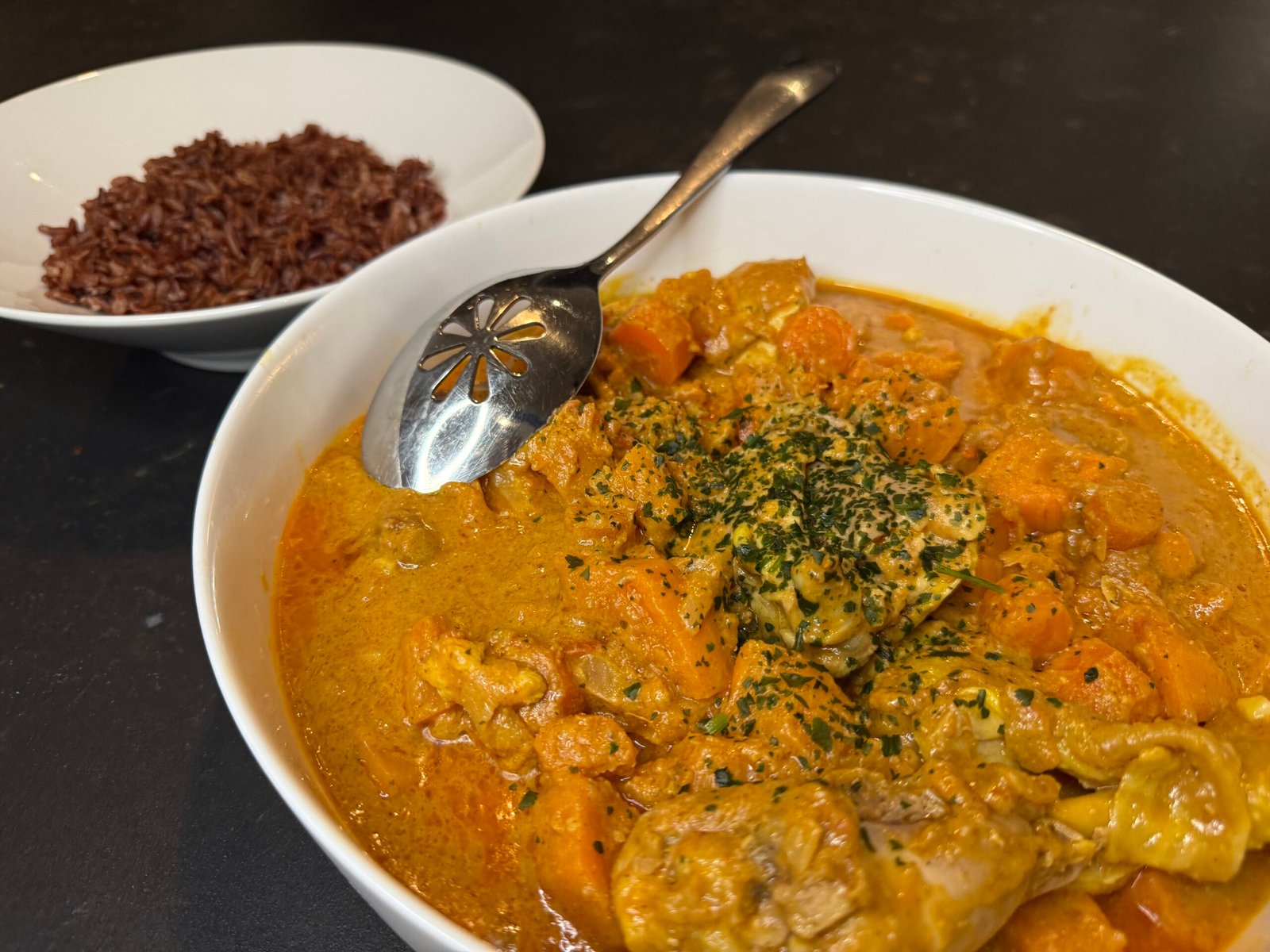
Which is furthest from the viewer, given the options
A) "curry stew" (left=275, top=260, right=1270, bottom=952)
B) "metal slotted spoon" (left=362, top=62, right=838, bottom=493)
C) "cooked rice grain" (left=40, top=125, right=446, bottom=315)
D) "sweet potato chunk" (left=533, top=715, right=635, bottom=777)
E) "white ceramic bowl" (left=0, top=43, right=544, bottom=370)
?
"white ceramic bowl" (left=0, top=43, right=544, bottom=370)

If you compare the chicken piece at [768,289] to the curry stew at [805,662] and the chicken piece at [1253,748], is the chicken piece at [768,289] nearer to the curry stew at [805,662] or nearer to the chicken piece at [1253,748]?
the curry stew at [805,662]

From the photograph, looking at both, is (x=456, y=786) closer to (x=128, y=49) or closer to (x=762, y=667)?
Result: (x=762, y=667)

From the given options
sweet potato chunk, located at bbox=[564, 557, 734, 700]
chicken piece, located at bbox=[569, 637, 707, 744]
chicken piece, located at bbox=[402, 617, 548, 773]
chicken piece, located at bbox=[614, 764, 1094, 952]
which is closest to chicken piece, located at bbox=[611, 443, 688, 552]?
sweet potato chunk, located at bbox=[564, 557, 734, 700]

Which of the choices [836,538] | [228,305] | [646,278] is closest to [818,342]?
[646,278]

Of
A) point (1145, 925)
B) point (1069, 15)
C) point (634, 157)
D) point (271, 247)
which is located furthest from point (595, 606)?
point (1069, 15)

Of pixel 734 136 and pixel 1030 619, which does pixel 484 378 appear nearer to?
pixel 734 136

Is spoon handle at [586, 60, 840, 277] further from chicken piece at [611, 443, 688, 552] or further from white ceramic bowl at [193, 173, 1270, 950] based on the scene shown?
chicken piece at [611, 443, 688, 552]
